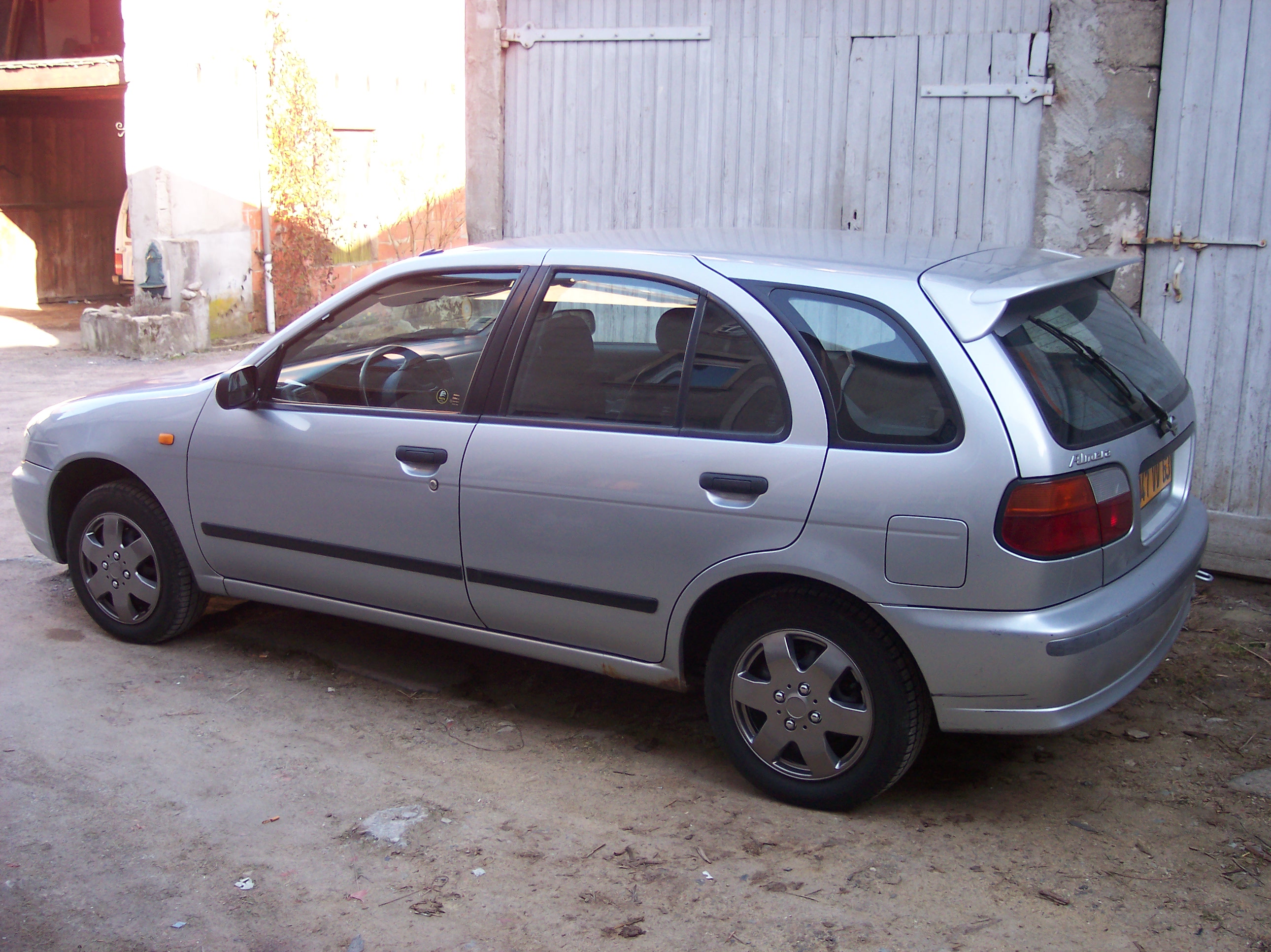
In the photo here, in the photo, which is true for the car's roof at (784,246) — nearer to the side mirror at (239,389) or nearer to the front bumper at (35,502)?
the side mirror at (239,389)

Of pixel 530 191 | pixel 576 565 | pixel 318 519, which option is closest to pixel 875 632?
pixel 576 565

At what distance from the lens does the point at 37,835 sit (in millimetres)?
3371

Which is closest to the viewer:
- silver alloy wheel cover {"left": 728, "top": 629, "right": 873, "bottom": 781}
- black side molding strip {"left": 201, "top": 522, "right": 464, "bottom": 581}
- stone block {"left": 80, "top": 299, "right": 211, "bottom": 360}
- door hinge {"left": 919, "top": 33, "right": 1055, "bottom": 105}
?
silver alloy wheel cover {"left": 728, "top": 629, "right": 873, "bottom": 781}

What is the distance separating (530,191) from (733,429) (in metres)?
4.04

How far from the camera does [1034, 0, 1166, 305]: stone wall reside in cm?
555

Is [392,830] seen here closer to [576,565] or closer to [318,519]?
[576,565]

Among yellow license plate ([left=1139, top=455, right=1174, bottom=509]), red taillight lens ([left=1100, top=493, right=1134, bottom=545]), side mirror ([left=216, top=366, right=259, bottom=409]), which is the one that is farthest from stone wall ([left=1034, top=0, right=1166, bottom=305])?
side mirror ([left=216, top=366, right=259, bottom=409])

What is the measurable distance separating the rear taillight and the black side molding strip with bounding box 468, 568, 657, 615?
1.11m

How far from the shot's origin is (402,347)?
4.23m

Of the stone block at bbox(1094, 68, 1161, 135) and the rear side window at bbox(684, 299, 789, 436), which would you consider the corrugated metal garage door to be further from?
the rear side window at bbox(684, 299, 789, 436)

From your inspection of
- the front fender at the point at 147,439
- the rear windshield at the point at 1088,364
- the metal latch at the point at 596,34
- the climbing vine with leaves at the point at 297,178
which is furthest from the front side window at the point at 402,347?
the climbing vine with leaves at the point at 297,178

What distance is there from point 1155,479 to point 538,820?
83.5 inches

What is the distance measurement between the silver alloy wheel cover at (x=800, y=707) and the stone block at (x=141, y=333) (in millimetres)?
10445

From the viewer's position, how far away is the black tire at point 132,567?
4.62 metres
